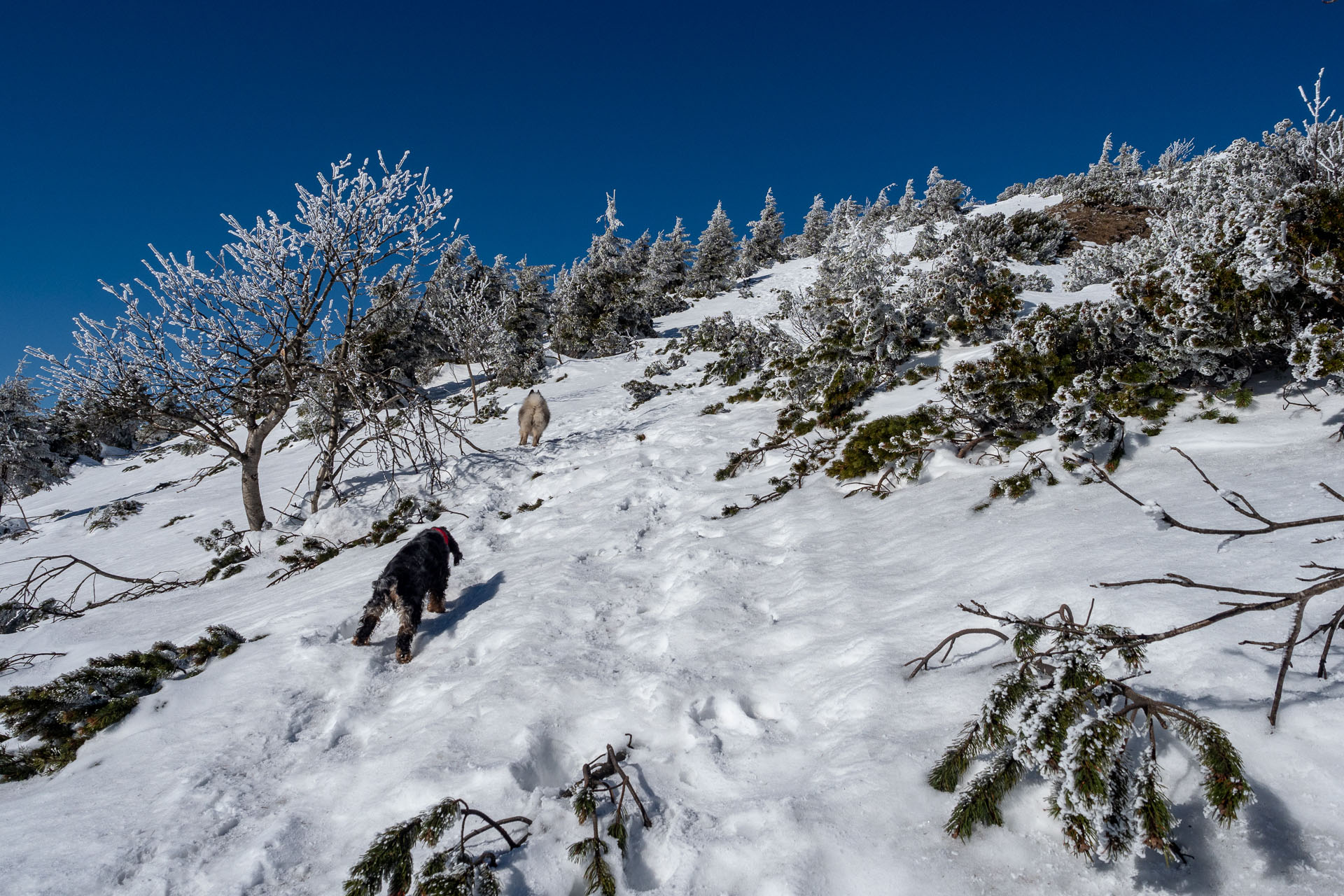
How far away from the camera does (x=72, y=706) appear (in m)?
3.11

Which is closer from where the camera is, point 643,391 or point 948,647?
point 948,647

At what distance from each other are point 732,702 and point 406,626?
8.36 feet

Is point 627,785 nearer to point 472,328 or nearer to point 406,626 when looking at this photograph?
point 406,626

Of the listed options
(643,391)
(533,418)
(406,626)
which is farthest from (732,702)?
(643,391)

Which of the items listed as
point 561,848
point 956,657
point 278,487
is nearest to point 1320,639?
point 956,657

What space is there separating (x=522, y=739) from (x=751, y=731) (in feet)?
3.90

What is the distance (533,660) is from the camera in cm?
355

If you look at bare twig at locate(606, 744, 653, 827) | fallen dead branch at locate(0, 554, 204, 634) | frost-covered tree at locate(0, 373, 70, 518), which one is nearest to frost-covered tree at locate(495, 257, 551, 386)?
fallen dead branch at locate(0, 554, 204, 634)

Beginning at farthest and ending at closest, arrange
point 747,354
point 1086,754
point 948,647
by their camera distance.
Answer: point 747,354 < point 948,647 < point 1086,754

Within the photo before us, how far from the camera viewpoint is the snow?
1.80m

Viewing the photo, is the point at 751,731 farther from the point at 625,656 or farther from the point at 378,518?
the point at 378,518

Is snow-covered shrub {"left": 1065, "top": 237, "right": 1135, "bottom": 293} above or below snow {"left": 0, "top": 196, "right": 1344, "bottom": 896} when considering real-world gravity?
above

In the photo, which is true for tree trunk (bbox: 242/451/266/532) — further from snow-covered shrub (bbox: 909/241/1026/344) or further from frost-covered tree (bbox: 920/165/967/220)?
frost-covered tree (bbox: 920/165/967/220)

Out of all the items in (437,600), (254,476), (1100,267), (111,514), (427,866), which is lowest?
(427,866)
